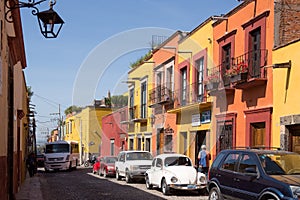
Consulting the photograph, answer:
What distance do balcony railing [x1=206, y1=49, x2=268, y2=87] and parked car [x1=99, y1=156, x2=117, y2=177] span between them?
1133 centimetres

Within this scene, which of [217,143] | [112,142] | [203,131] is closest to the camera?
[217,143]

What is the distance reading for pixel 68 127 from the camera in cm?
7469

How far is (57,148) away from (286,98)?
2768 centimetres

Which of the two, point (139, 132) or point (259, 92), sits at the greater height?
point (259, 92)

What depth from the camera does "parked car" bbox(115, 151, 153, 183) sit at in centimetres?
2388

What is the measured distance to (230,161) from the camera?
40.8 feet

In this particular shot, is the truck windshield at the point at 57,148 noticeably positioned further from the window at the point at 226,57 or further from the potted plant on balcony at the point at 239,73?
the potted plant on balcony at the point at 239,73

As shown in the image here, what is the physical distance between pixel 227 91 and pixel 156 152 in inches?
505

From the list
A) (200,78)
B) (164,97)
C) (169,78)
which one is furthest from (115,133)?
(200,78)

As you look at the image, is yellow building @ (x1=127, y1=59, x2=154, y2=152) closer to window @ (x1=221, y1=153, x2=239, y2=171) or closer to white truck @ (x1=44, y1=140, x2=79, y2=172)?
white truck @ (x1=44, y1=140, x2=79, y2=172)

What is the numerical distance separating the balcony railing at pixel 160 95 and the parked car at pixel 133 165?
4.57 meters

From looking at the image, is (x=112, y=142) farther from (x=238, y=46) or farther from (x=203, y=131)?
(x=238, y=46)

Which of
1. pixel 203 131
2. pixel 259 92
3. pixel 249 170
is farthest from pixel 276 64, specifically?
pixel 203 131

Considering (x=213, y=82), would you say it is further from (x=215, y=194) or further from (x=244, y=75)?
(x=215, y=194)
